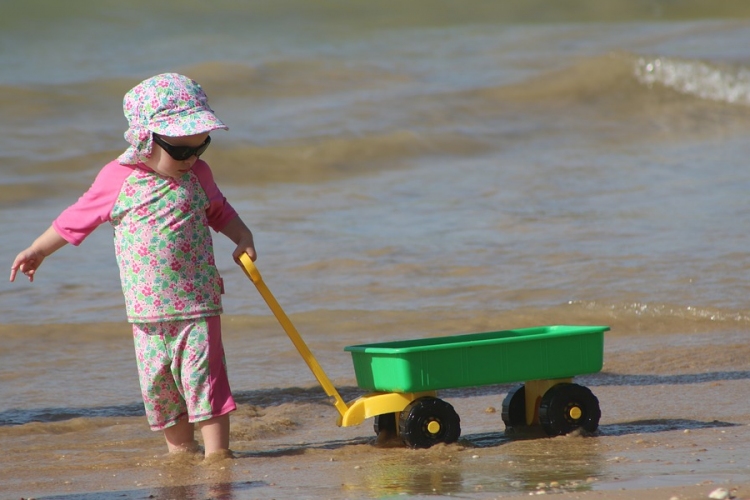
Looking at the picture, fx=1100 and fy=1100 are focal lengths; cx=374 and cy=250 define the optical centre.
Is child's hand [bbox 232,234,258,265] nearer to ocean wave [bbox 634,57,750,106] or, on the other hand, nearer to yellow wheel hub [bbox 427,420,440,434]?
yellow wheel hub [bbox 427,420,440,434]

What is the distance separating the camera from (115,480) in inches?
131

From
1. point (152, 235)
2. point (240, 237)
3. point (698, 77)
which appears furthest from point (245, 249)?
point (698, 77)

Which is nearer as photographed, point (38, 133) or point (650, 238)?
point (650, 238)

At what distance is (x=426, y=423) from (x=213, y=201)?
1021mm

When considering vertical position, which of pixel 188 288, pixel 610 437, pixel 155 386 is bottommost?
pixel 610 437

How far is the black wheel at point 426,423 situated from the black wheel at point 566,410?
33cm

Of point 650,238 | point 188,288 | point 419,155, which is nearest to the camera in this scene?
point 188,288

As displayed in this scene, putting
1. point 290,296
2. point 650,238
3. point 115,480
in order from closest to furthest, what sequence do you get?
point 115,480, point 290,296, point 650,238

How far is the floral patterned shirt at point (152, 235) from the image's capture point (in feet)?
11.6

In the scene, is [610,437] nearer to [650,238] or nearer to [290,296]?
[290,296]

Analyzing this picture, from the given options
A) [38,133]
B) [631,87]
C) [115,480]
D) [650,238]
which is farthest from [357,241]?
[631,87]

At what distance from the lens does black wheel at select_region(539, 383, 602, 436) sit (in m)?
3.71

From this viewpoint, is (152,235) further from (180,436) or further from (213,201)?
(180,436)

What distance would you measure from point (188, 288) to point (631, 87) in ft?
46.2
